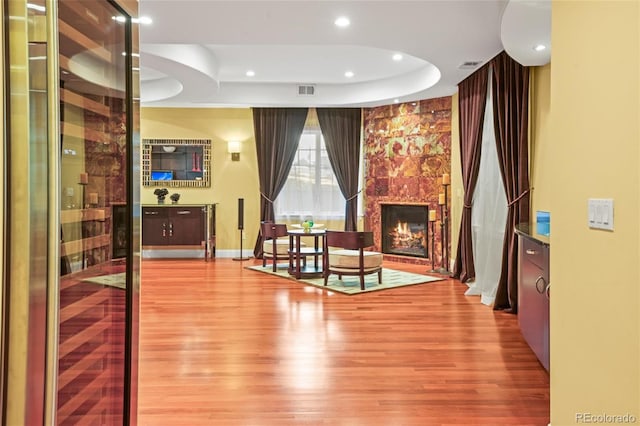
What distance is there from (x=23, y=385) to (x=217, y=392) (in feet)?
6.92

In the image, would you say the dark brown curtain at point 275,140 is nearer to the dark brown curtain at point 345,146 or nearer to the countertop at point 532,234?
the dark brown curtain at point 345,146

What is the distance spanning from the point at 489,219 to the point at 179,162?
5.75 m

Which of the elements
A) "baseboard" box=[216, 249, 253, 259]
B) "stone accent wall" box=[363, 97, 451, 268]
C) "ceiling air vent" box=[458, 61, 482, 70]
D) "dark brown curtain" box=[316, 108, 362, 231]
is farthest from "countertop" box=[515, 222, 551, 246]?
"baseboard" box=[216, 249, 253, 259]

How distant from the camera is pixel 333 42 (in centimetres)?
475

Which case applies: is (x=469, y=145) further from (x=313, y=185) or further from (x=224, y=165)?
(x=224, y=165)

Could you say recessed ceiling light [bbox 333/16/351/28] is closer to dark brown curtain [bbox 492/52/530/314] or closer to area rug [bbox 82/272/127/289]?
dark brown curtain [bbox 492/52/530/314]

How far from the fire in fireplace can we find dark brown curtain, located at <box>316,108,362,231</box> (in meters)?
0.60

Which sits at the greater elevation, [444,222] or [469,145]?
[469,145]

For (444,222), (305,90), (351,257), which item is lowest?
(351,257)

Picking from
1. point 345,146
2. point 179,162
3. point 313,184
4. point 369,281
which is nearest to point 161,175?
point 179,162

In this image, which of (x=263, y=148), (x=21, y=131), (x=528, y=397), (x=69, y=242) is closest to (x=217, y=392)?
(x=528, y=397)

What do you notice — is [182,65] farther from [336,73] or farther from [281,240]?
[281,240]

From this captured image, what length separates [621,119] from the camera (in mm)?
1589

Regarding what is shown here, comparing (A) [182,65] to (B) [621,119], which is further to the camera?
(A) [182,65]
